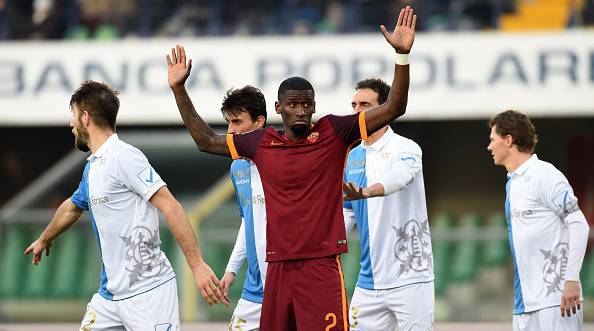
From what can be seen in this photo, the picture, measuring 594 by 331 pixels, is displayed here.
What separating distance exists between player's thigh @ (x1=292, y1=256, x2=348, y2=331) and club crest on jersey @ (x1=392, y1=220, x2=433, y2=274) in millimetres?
1549

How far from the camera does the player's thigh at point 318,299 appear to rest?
5.95 metres

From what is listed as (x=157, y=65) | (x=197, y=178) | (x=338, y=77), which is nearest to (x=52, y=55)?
(x=157, y=65)

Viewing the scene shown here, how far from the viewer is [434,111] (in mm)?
16125

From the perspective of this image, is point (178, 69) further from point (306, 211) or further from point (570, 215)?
point (570, 215)

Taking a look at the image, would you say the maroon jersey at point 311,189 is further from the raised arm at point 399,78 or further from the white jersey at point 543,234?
the white jersey at point 543,234

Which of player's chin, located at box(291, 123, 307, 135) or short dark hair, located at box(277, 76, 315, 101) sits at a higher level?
short dark hair, located at box(277, 76, 315, 101)

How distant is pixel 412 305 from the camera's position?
737 cm

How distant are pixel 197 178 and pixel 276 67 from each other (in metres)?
2.49

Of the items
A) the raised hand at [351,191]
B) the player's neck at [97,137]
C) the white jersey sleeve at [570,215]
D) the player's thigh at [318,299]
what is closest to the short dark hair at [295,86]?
the raised hand at [351,191]

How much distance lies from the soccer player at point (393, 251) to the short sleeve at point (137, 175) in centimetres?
155

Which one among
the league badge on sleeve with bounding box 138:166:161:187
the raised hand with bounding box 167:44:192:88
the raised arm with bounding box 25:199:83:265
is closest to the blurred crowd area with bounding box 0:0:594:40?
the raised arm with bounding box 25:199:83:265

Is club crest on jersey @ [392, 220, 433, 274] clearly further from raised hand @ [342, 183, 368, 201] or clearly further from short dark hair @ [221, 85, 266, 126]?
raised hand @ [342, 183, 368, 201]

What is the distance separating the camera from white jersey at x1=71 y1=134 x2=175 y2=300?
6.50 meters

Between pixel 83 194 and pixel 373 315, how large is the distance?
1963 millimetres
